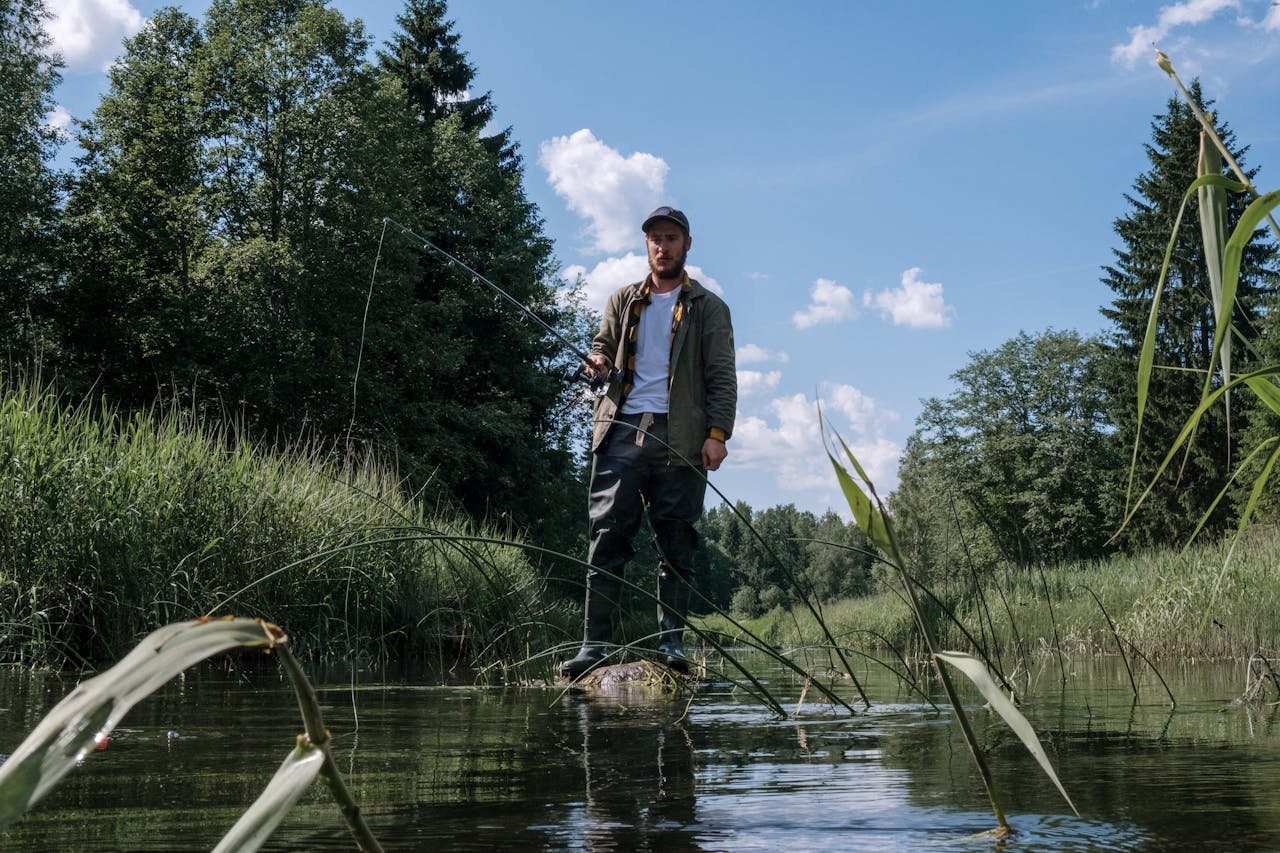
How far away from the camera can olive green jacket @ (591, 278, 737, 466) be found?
517 cm

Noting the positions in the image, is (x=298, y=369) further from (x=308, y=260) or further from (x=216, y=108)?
(x=216, y=108)

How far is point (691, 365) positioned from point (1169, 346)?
3853 centimetres

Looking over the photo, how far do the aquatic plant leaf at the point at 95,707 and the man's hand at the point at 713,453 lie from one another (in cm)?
465

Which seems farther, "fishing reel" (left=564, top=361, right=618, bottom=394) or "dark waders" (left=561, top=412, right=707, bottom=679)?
"dark waders" (left=561, top=412, right=707, bottom=679)

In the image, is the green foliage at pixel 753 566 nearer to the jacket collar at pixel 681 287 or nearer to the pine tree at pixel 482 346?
the pine tree at pixel 482 346

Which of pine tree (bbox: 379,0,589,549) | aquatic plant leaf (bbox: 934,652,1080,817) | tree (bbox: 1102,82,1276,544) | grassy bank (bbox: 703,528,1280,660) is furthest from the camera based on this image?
tree (bbox: 1102,82,1276,544)

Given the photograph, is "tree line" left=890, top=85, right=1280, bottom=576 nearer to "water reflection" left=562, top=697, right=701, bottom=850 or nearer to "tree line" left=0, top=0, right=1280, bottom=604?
"tree line" left=0, top=0, right=1280, bottom=604

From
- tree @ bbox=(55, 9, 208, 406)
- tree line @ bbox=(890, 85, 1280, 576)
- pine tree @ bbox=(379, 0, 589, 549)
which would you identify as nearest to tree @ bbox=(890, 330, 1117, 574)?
tree line @ bbox=(890, 85, 1280, 576)

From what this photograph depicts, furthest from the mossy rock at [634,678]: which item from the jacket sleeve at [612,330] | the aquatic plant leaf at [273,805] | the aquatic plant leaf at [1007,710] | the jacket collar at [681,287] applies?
the aquatic plant leaf at [273,805]

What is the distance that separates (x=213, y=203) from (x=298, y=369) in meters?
5.22

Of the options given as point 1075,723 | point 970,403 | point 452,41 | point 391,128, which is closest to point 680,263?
point 1075,723

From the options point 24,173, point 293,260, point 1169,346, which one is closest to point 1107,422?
point 1169,346

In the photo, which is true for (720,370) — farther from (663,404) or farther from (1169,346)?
(1169,346)

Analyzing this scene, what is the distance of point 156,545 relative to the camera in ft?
20.0
